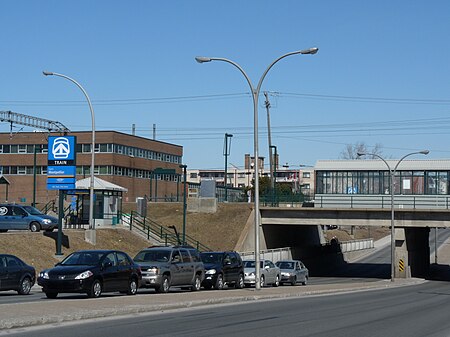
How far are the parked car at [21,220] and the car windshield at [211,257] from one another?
14700 millimetres

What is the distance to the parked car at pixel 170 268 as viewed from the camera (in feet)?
92.4

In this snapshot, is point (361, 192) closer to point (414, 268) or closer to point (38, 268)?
point (414, 268)

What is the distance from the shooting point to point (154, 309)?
819 inches

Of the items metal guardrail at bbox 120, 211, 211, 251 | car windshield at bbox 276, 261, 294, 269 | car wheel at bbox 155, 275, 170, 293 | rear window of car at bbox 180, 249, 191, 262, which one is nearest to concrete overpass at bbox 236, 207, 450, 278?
metal guardrail at bbox 120, 211, 211, 251

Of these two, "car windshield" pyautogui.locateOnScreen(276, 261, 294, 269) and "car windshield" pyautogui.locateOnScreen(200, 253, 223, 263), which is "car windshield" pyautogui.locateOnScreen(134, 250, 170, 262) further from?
"car windshield" pyautogui.locateOnScreen(276, 261, 294, 269)

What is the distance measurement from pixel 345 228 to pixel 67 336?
375ft

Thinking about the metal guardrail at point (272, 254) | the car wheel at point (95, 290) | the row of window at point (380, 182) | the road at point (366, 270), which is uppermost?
the row of window at point (380, 182)

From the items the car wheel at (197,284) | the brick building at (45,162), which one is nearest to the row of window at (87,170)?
the brick building at (45,162)

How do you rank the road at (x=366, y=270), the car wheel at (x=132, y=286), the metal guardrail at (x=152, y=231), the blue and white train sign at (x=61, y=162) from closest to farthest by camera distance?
the car wheel at (x=132, y=286) → the blue and white train sign at (x=61, y=162) → the metal guardrail at (x=152, y=231) → the road at (x=366, y=270)

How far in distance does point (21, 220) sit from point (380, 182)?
2940cm

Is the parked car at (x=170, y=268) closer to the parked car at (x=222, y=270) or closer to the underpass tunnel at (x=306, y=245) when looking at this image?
→ the parked car at (x=222, y=270)

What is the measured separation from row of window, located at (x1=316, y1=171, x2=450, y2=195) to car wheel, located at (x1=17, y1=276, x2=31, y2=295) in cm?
3948

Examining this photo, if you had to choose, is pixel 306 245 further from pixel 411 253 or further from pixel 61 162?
pixel 61 162

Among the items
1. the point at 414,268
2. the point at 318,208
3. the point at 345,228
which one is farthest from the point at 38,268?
the point at 345,228
